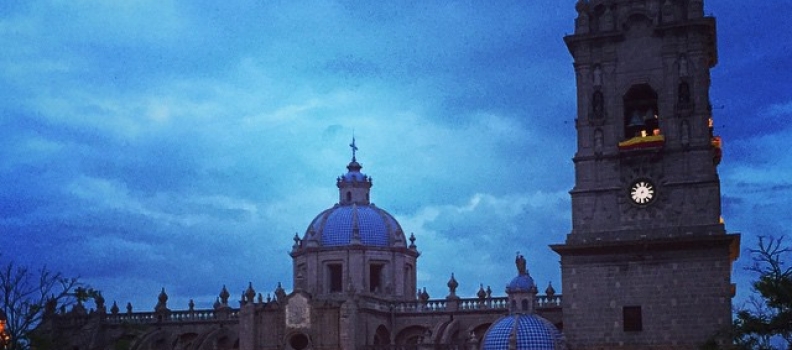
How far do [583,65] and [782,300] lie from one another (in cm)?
2520

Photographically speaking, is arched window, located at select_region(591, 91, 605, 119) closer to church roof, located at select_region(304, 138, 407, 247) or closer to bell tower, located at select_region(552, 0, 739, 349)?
bell tower, located at select_region(552, 0, 739, 349)

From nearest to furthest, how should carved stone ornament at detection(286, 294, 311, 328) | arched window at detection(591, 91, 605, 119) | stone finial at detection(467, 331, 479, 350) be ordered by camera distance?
arched window at detection(591, 91, 605, 119)
stone finial at detection(467, 331, 479, 350)
carved stone ornament at detection(286, 294, 311, 328)

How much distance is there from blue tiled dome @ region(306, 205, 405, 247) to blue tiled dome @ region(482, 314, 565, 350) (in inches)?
754

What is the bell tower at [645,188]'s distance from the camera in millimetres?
59625

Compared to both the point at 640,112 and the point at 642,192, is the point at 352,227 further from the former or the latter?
the point at 642,192

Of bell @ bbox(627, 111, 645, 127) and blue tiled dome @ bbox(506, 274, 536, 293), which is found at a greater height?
bell @ bbox(627, 111, 645, 127)

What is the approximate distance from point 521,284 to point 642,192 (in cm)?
1140

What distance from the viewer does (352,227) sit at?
84.8 metres

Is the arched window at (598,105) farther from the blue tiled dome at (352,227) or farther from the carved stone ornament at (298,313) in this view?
the blue tiled dome at (352,227)

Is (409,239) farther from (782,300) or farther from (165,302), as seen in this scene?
(782,300)

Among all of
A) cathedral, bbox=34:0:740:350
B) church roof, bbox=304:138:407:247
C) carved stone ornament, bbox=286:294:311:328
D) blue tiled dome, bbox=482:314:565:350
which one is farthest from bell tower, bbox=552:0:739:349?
church roof, bbox=304:138:407:247

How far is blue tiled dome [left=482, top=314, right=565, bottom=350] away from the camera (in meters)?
65.3

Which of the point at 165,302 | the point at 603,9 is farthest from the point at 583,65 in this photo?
the point at 165,302

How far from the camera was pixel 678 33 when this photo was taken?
6222 centimetres
